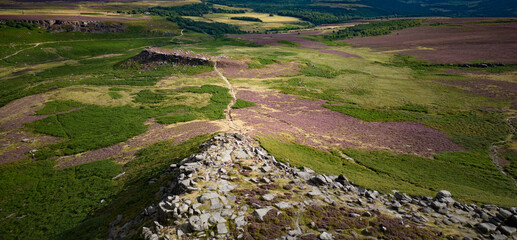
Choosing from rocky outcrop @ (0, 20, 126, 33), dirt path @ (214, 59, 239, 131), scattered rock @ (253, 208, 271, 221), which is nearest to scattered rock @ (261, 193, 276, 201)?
scattered rock @ (253, 208, 271, 221)

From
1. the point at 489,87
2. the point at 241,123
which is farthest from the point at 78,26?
the point at 489,87

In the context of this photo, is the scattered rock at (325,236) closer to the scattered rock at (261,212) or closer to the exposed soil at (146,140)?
the scattered rock at (261,212)

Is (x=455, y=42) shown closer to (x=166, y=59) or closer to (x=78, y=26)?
(x=166, y=59)

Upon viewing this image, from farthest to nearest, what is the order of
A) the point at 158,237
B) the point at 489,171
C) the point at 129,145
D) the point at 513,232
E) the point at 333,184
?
the point at 129,145
the point at 489,171
the point at 333,184
the point at 513,232
the point at 158,237

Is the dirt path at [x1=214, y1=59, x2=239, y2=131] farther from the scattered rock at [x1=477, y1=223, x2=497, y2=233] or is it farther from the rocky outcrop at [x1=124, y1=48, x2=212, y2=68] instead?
the scattered rock at [x1=477, y1=223, x2=497, y2=233]

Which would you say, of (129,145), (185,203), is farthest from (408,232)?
(129,145)

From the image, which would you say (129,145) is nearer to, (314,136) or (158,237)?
(158,237)
